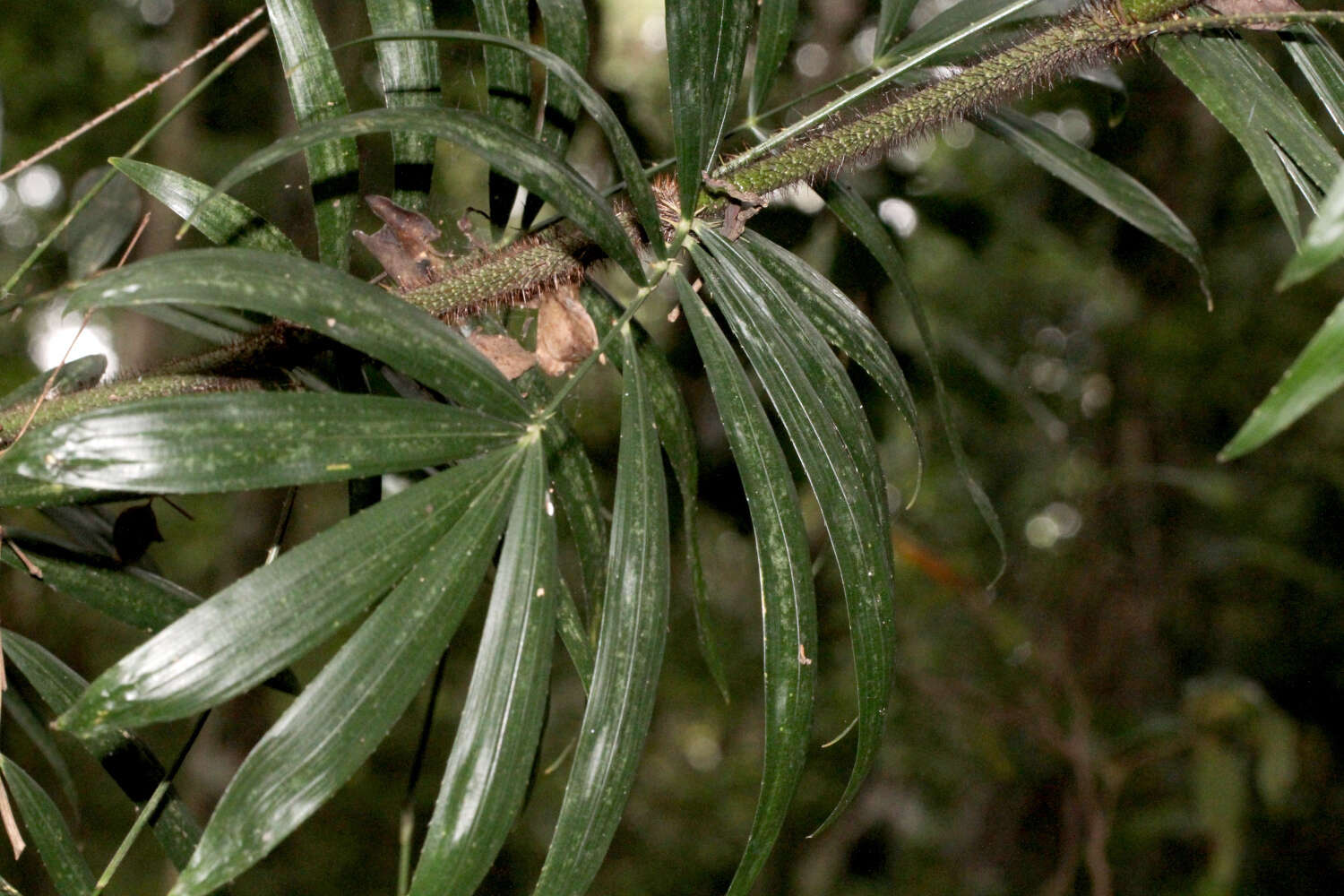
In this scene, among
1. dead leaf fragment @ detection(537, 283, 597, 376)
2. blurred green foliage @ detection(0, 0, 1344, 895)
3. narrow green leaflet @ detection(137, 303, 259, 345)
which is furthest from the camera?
blurred green foliage @ detection(0, 0, 1344, 895)

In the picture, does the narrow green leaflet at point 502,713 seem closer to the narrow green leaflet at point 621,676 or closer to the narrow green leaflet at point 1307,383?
the narrow green leaflet at point 621,676

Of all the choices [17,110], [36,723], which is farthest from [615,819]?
[17,110]

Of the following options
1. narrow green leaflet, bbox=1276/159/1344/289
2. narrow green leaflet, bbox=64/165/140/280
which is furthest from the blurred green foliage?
narrow green leaflet, bbox=1276/159/1344/289

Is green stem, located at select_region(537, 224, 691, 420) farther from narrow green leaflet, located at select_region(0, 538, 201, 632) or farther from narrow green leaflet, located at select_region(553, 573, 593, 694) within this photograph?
narrow green leaflet, located at select_region(0, 538, 201, 632)

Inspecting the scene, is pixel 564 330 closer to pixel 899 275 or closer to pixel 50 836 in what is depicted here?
pixel 899 275

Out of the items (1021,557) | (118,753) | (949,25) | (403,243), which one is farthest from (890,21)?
(1021,557)

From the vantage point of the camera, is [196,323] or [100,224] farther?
[100,224]
